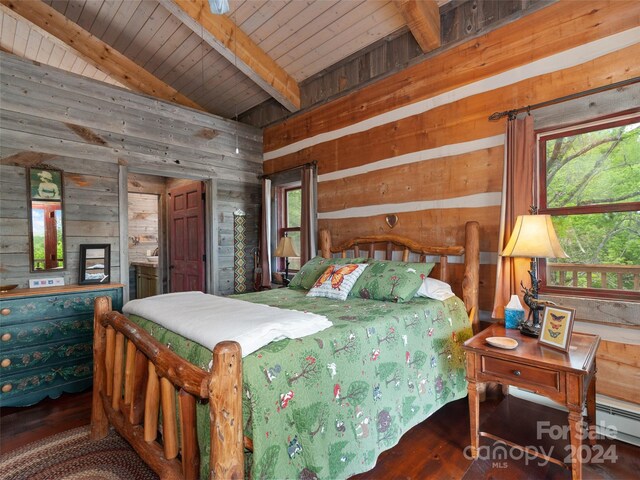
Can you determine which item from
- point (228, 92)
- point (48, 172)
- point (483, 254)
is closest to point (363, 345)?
point (483, 254)

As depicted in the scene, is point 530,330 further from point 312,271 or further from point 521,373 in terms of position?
point 312,271

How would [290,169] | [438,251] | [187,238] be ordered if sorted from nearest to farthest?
[438,251], [290,169], [187,238]

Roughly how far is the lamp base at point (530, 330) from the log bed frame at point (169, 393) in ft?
1.59

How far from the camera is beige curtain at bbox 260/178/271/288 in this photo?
4285mm

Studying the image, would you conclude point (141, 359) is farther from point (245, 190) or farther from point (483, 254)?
point (245, 190)

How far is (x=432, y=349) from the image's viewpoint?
82.2 inches

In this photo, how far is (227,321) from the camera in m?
1.56

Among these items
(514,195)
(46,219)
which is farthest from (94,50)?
(514,195)

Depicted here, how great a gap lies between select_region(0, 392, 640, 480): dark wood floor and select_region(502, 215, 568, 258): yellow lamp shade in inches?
45.9

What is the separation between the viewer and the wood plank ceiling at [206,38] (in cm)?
294

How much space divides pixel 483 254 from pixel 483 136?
0.95 meters

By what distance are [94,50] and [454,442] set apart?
5.37 m

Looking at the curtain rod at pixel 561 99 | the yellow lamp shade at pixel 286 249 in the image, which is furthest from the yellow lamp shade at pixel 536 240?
the yellow lamp shade at pixel 286 249

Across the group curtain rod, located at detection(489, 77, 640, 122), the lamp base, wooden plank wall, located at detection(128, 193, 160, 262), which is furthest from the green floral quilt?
wooden plank wall, located at detection(128, 193, 160, 262)
